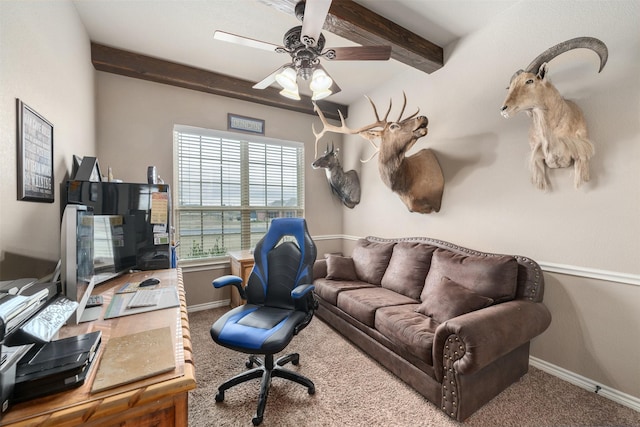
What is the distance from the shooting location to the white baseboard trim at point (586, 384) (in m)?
1.62

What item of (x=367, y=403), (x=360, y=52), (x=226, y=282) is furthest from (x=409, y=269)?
(x=360, y=52)

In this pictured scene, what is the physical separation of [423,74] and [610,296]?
2587 millimetres

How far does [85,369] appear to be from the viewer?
0.74 m

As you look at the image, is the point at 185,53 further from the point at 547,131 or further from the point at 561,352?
the point at 561,352

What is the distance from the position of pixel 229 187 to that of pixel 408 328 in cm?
274

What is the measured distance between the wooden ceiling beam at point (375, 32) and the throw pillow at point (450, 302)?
2135 millimetres

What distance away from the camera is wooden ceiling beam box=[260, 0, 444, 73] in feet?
6.32

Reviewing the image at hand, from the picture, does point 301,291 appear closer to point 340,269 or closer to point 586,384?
point 340,269

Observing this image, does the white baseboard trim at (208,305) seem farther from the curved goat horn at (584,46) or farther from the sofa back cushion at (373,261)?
the curved goat horn at (584,46)

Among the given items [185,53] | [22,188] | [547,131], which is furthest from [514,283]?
[185,53]

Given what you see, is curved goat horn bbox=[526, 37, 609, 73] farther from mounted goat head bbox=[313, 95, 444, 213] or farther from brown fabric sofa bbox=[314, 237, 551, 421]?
brown fabric sofa bbox=[314, 237, 551, 421]

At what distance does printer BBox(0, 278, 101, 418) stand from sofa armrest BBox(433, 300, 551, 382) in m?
1.69

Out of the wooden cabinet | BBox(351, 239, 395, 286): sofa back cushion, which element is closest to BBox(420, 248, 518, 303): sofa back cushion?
BBox(351, 239, 395, 286): sofa back cushion

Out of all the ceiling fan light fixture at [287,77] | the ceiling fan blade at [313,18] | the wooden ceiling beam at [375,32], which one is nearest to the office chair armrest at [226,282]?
the ceiling fan light fixture at [287,77]
